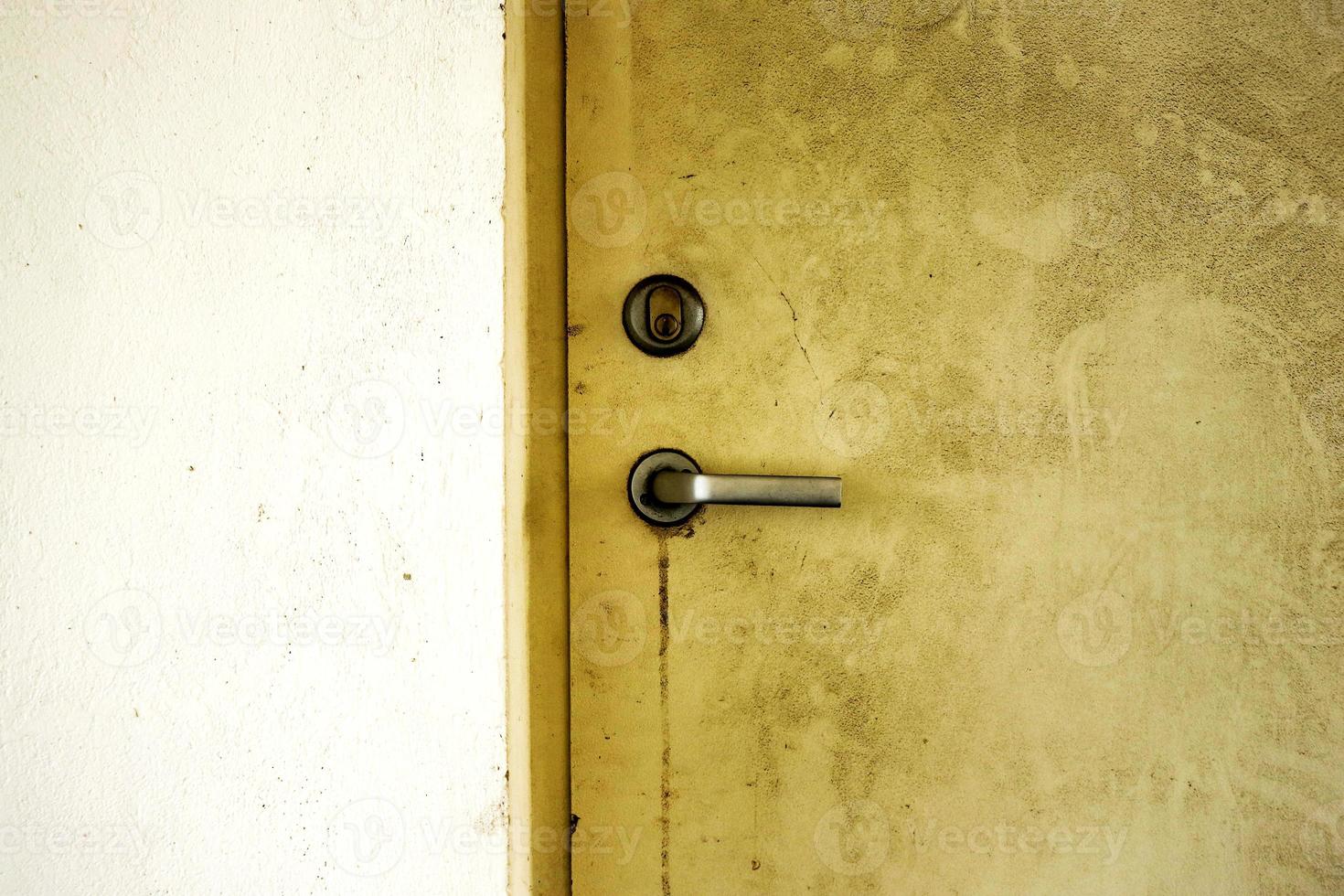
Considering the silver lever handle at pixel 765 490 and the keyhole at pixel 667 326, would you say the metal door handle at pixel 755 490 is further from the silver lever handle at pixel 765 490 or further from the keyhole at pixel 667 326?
the keyhole at pixel 667 326

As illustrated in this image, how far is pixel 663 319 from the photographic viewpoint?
32.1 inches

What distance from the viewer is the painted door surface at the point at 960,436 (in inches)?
32.2

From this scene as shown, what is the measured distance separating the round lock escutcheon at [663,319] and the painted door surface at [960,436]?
0.04 feet

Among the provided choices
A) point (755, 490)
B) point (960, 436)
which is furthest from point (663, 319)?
point (960, 436)

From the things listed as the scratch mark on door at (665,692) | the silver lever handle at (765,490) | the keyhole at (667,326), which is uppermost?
the keyhole at (667,326)

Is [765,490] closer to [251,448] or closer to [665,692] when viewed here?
[665,692]

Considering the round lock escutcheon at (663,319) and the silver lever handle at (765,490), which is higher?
the round lock escutcheon at (663,319)

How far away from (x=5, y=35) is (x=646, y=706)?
0.79 metres

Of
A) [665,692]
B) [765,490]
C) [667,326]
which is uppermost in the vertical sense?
[667,326]

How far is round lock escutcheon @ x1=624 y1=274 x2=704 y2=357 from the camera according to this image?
814mm

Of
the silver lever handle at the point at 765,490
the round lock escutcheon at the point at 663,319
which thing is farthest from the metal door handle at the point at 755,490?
the round lock escutcheon at the point at 663,319

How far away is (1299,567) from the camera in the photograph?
0.83 metres

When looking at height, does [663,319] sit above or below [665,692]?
above

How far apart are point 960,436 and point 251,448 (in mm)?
600
